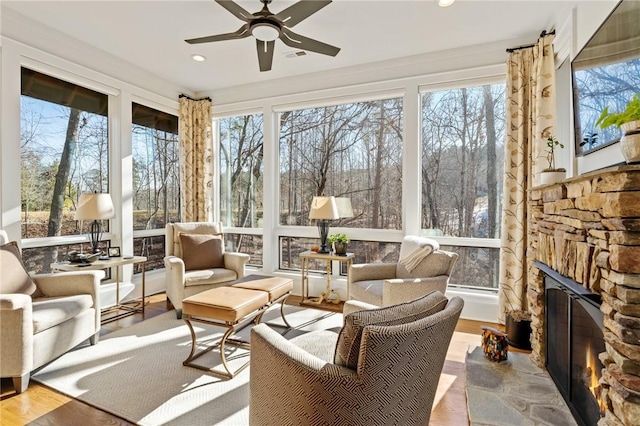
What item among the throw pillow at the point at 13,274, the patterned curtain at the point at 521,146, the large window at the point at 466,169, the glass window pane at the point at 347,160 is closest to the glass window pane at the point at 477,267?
the large window at the point at 466,169

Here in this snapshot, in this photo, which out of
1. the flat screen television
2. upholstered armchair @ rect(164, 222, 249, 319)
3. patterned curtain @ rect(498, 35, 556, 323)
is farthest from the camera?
upholstered armchair @ rect(164, 222, 249, 319)

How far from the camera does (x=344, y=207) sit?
3.99m

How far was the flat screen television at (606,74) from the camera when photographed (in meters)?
1.57

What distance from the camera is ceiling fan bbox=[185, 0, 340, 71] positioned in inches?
89.4

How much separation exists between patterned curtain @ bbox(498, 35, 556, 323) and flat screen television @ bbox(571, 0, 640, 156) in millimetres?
757

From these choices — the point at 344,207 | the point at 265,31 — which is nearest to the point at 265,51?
the point at 265,31

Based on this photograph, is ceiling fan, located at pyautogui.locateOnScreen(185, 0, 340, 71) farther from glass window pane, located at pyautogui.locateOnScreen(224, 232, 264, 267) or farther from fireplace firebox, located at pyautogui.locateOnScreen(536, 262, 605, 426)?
glass window pane, located at pyautogui.locateOnScreen(224, 232, 264, 267)

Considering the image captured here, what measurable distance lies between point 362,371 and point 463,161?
125 inches

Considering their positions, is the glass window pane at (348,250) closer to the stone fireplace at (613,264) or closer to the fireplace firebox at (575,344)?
the fireplace firebox at (575,344)

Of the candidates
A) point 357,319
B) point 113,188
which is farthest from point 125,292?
point 357,319

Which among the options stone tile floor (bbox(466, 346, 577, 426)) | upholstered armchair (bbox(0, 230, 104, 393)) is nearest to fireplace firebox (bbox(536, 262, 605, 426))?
stone tile floor (bbox(466, 346, 577, 426))

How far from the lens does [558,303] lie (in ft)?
7.08

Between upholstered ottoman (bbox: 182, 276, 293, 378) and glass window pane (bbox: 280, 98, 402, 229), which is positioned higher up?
glass window pane (bbox: 280, 98, 402, 229)

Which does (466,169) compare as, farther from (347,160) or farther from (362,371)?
(362,371)
